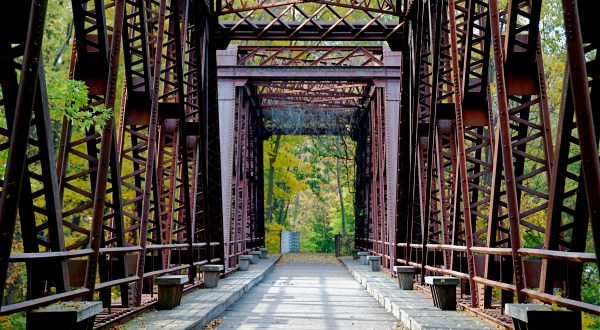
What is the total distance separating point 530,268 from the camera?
23.6 ft

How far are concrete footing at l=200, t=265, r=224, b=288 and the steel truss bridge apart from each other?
593 mm

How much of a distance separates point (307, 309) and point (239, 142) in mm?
10856

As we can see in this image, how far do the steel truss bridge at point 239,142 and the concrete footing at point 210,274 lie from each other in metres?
0.59

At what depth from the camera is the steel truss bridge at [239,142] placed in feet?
16.7

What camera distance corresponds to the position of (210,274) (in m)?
13.3

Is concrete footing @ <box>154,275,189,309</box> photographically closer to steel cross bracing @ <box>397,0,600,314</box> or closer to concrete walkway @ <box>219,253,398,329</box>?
concrete walkway @ <box>219,253,398,329</box>

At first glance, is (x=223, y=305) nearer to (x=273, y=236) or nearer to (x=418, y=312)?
(x=418, y=312)

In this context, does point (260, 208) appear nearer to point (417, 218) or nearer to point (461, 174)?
point (417, 218)

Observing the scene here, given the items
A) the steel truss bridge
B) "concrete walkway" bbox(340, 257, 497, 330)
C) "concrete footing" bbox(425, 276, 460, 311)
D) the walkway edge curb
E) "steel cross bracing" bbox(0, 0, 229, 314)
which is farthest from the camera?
"concrete footing" bbox(425, 276, 460, 311)

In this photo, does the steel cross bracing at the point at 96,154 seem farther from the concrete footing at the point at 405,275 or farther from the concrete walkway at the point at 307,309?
the concrete footing at the point at 405,275

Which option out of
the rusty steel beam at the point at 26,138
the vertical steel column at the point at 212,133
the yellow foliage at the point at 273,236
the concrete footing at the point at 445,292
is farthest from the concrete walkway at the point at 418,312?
the yellow foliage at the point at 273,236

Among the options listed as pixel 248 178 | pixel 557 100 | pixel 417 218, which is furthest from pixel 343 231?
pixel 417 218

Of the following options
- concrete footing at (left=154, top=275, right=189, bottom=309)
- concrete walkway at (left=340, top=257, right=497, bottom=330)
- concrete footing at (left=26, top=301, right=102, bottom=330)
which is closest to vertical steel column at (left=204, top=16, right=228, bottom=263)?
concrete walkway at (left=340, top=257, right=497, bottom=330)

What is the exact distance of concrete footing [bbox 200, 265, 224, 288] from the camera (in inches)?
517
